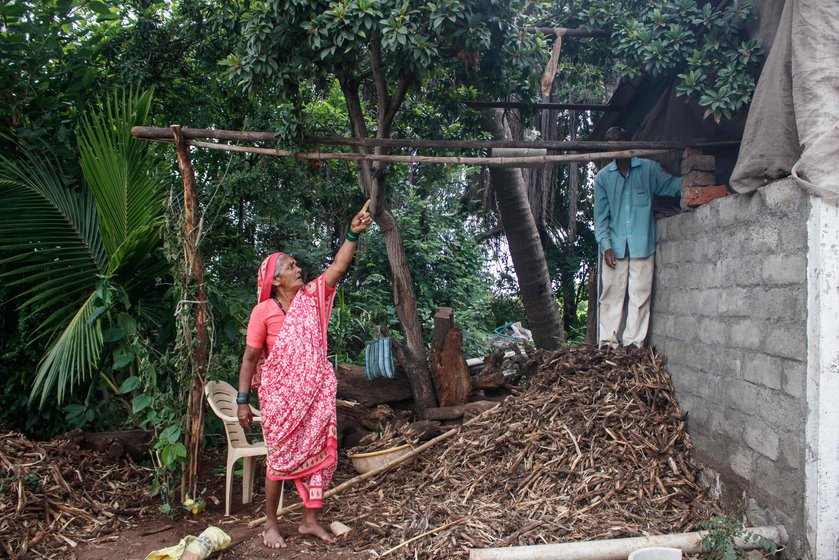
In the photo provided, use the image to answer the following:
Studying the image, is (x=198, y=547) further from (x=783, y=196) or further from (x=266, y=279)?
(x=783, y=196)

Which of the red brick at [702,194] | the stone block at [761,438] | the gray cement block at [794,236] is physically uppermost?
the red brick at [702,194]

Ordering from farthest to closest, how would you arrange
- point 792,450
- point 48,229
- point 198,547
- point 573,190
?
point 573,190 → point 48,229 → point 198,547 → point 792,450

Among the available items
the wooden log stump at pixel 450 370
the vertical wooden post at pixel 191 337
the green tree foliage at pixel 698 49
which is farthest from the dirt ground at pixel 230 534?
the green tree foliage at pixel 698 49

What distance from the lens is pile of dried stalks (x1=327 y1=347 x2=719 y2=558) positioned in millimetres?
3848

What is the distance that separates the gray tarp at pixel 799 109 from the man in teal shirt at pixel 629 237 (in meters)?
1.39

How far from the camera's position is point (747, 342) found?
3.77 metres

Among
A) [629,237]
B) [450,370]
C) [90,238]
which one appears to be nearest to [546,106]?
[629,237]

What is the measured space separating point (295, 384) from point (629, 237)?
2.81m

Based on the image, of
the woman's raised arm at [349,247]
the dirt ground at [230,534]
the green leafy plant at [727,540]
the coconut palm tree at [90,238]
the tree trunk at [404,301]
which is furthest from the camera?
the tree trunk at [404,301]

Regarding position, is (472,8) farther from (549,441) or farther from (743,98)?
(549,441)

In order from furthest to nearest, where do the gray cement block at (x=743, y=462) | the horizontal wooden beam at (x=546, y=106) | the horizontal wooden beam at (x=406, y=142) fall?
the horizontal wooden beam at (x=546, y=106) < the horizontal wooden beam at (x=406, y=142) < the gray cement block at (x=743, y=462)

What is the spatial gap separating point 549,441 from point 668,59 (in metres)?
2.75

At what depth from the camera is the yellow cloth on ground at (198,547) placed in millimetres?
3723

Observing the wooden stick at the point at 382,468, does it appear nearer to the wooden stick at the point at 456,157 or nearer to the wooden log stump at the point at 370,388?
the wooden log stump at the point at 370,388
